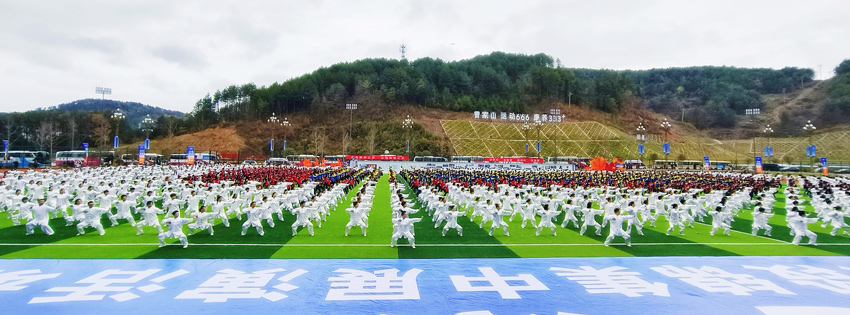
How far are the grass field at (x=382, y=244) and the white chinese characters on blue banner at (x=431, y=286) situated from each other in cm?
73

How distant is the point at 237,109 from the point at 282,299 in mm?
106137

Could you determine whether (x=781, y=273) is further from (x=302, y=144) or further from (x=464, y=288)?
(x=302, y=144)

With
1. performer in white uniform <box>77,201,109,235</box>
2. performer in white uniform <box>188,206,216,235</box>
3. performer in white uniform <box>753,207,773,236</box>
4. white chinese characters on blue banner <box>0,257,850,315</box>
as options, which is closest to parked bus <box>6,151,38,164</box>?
performer in white uniform <box>77,201,109,235</box>

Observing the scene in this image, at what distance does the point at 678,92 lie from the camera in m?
138

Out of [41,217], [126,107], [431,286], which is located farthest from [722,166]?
[126,107]

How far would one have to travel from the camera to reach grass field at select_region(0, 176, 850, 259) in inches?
407

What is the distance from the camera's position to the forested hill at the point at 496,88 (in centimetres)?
10569

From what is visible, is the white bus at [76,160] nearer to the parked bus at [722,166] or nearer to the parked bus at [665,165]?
the parked bus at [665,165]

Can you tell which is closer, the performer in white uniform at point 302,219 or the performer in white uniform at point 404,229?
the performer in white uniform at point 404,229

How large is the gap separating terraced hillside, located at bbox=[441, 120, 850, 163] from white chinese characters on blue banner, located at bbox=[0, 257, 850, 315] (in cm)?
6488

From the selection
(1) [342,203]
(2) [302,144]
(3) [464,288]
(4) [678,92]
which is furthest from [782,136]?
(3) [464,288]

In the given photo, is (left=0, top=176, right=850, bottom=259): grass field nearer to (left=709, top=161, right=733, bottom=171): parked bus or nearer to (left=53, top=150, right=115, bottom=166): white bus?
(left=53, top=150, right=115, bottom=166): white bus

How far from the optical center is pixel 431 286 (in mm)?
7898

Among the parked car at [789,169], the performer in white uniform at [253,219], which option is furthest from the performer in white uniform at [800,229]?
the parked car at [789,169]
